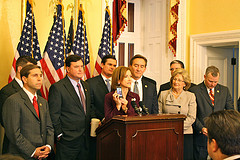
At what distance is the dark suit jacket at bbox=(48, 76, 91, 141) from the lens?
4.16 meters

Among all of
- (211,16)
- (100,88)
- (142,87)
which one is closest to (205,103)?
(142,87)

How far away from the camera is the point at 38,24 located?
5766 mm

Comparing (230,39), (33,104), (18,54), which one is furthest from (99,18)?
(33,104)

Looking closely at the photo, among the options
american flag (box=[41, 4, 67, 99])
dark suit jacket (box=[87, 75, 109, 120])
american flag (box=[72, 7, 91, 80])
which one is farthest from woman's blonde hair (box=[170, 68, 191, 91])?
american flag (box=[41, 4, 67, 99])

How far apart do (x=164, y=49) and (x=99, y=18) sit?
190 centimetres

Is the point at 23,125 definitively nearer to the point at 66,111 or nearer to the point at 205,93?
the point at 66,111

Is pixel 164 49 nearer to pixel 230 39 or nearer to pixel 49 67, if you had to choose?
pixel 230 39

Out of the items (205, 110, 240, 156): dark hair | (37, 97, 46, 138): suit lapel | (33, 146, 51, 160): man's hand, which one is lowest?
(33, 146, 51, 160): man's hand

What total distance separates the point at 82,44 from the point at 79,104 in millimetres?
1807

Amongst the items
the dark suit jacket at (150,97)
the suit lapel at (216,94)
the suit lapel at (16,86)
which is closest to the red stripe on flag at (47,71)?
the suit lapel at (16,86)

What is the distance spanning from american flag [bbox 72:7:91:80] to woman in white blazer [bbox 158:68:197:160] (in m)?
1.69

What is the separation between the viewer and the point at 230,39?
21.2 ft

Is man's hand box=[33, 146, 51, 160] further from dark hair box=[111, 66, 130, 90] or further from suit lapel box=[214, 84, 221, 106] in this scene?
suit lapel box=[214, 84, 221, 106]

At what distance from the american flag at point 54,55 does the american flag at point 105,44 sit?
2.24 ft
